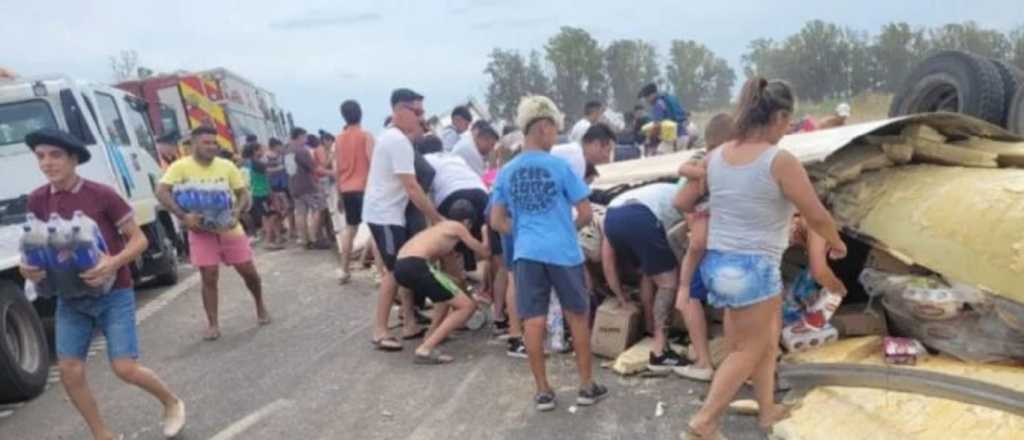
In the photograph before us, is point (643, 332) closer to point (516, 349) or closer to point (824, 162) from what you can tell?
point (516, 349)

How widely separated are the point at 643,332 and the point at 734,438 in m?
1.60

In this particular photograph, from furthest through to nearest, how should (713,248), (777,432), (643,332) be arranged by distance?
(643,332) → (777,432) → (713,248)

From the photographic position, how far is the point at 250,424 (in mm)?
4742

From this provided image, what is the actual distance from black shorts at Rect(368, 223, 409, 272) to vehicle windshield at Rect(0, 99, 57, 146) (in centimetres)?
353

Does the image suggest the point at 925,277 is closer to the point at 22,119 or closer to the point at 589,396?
the point at 589,396

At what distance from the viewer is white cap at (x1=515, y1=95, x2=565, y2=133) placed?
4.45 metres

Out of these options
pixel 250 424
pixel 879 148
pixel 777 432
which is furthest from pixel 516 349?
pixel 879 148

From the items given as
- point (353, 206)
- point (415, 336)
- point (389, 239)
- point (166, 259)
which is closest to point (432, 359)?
point (415, 336)

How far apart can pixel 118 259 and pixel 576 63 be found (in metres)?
41.7

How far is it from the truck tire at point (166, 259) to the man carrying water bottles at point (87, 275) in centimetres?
511

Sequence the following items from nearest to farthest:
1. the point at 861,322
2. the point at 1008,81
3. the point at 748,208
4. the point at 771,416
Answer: the point at 748,208 → the point at 771,416 → the point at 861,322 → the point at 1008,81

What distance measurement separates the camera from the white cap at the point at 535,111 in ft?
14.6

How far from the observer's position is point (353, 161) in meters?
→ 8.13

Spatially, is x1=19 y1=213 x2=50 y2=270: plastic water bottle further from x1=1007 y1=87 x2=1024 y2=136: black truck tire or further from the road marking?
x1=1007 y1=87 x2=1024 y2=136: black truck tire
